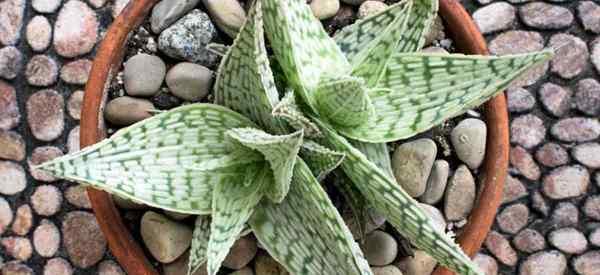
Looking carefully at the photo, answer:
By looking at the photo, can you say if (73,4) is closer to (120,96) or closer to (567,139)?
(120,96)

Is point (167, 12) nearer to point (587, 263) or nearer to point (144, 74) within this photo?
point (144, 74)

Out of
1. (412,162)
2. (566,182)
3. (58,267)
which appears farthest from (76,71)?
(566,182)

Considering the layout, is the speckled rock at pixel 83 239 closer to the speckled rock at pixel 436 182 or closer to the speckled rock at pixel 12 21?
the speckled rock at pixel 12 21

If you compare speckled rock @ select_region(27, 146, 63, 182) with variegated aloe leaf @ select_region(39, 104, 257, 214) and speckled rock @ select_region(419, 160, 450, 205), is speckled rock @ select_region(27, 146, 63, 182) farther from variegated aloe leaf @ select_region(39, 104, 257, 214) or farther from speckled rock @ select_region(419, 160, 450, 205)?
speckled rock @ select_region(419, 160, 450, 205)

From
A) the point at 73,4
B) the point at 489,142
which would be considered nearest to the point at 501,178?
the point at 489,142

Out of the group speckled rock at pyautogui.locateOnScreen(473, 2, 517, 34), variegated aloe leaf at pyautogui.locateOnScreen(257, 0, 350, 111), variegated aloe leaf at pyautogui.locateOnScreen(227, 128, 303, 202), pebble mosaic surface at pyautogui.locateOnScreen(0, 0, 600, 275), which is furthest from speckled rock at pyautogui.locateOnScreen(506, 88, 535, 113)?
variegated aloe leaf at pyautogui.locateOnScreen(227, 128, 303, 202)
